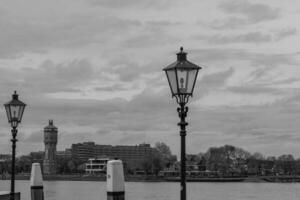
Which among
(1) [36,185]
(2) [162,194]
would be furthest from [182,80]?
(2) [162,194]

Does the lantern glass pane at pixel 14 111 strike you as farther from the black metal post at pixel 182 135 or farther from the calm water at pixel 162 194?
the calm water at pixel 162 194

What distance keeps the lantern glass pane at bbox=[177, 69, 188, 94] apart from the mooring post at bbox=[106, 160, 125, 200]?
9.75ft

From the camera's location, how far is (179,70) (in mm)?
13656

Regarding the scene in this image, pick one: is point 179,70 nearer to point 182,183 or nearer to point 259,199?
point 182,183

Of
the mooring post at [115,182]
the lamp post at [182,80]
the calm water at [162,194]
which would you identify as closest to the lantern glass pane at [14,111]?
the mooring post at [115,182]

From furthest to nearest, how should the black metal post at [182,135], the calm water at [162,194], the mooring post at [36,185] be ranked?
1. the calm water at [162,194]
2. the mooring post at [36,185]
3. the black metal post at [182,135]

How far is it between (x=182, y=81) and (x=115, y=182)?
129 inches

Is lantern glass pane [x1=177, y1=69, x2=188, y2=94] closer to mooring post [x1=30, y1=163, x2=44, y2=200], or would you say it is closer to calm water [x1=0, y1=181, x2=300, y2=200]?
mooring post [x1=30, y1=163, x2=44, y2=200]

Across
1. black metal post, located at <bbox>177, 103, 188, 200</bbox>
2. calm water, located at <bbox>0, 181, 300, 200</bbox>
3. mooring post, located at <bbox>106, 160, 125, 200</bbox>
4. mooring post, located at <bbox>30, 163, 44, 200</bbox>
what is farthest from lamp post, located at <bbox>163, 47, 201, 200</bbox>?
calm water, located at <bbox>0, 181, 300, 200</bbox>

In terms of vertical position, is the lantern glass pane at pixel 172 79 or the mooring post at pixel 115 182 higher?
the lantern glass pane at pixel 172 79

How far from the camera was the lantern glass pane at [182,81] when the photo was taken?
44.8ft

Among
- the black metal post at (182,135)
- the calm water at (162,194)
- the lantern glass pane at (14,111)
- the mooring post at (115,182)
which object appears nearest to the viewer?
the black metal post at (182,135)

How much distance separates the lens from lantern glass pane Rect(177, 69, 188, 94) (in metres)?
13.7

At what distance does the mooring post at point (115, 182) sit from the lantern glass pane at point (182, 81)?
2.97 m
